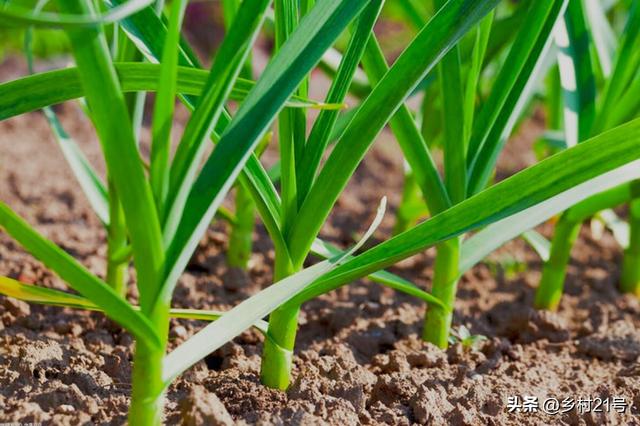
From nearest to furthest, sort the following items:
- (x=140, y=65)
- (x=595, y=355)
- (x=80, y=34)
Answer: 1. (x=80, y=34)
2. (x=140, y=65)
3. (x=595, y=355)

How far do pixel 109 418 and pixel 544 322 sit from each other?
0.78 metres

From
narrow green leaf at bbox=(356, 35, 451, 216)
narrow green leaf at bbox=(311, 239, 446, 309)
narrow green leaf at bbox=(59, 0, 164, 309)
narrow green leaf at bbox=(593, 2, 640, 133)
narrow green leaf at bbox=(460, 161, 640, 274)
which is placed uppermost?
narrow green leaf at bbox=(593, 2, 640, 133)

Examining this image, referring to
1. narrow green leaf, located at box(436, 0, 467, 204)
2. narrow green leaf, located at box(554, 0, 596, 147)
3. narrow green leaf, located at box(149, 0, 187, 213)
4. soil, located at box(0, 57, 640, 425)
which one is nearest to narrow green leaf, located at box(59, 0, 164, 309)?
narrow green leaf, located at box(149, 0, 187, 213)

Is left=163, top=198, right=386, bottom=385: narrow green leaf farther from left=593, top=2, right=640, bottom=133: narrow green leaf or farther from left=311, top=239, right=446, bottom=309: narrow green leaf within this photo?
left=593, top=2, right=640, bottom=133: narrow green leaf

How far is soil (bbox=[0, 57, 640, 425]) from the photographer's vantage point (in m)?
1.08

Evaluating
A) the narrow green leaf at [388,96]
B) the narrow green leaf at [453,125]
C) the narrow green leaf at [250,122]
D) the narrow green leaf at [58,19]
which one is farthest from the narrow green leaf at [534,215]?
→ the narrow green leaf at [58,19]

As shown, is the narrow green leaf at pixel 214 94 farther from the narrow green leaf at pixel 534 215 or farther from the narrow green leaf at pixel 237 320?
the narrow green leaf at pixel 534 215

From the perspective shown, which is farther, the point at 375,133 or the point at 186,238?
the point at 375,133

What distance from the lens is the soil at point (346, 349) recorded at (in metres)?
1.08

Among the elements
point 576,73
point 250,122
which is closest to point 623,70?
point 576,73

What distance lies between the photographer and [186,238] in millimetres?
899

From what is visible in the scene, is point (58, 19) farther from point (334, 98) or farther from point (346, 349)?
point (346, 349)

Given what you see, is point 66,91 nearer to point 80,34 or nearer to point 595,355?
point 80,34

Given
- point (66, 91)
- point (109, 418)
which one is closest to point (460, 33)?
point (66, 91)
